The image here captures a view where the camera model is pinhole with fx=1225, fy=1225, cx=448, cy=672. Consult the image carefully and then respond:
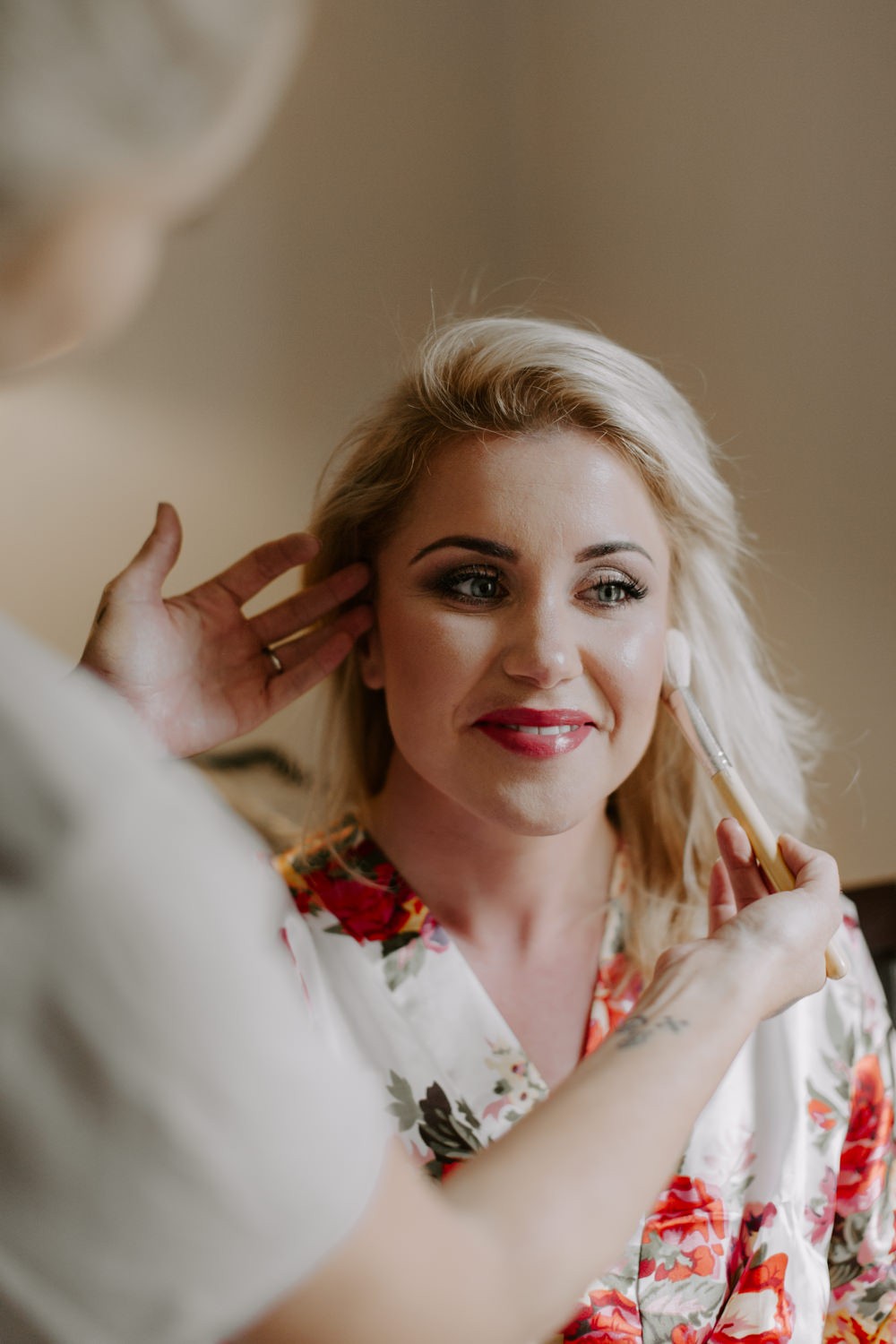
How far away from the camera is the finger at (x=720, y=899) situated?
3.22 feet

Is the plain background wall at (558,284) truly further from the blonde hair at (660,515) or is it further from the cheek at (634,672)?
the cheek at (634,672)

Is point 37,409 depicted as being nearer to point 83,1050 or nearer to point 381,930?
point 381,930

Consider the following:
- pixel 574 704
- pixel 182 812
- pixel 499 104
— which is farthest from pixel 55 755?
pixel 499 104

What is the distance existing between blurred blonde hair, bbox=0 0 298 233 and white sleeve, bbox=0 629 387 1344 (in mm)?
187

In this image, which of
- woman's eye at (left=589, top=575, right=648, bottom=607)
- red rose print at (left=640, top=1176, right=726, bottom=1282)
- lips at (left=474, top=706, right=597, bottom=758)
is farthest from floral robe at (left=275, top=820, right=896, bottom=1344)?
woman's eye at (left=589, top=575, right=648, bottom=607)

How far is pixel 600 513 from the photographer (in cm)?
103

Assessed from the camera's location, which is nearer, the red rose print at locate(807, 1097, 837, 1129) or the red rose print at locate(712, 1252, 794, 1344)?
the red rose print at locate(712, 1252, 794, 1344)

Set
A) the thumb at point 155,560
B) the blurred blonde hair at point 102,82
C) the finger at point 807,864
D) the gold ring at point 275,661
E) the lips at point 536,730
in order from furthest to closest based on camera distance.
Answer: the gold ring at point 275,661
the thumb at point 155,560
the lips at point 536,730
the finger at point 807,864
the blurred blonde hair at point 102,82

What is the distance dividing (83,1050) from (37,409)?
1.09m

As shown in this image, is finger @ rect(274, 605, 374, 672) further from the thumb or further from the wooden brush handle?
the wooden brush handle

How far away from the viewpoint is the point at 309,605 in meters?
1.19

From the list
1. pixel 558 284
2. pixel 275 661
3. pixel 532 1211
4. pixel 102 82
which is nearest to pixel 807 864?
pixel 532 1211

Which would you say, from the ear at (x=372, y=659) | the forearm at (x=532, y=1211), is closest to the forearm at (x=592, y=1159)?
the forearm at (x=532, y=1211)

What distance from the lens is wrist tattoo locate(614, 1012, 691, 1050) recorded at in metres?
0.68
